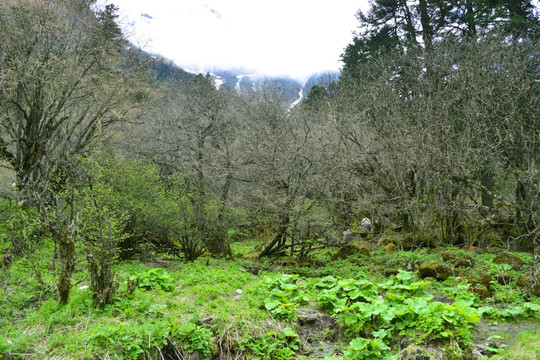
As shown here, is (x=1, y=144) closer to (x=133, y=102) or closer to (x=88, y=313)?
(x=133, y=102)

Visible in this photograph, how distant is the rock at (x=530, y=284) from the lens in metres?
5.13

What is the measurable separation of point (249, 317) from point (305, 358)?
0.89 m

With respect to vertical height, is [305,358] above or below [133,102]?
below

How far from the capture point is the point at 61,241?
4.49 m

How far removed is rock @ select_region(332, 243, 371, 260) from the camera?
9.04m

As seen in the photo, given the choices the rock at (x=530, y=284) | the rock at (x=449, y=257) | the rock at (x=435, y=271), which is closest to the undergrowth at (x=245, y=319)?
the rock at (x=530, y=284)

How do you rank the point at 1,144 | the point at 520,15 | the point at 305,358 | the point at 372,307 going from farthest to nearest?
the point at 520,15 → the point at 1,144 → the point at 372,307 → the point at 305,358

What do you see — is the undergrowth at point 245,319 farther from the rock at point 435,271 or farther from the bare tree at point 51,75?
the bare tree at point 51,75

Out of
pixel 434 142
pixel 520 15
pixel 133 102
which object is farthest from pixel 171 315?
pixel 520 15

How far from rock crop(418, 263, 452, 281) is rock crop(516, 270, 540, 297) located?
1.17 m

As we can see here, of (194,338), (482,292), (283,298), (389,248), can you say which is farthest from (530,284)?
(194,338)

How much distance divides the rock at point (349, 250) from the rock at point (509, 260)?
112 inches

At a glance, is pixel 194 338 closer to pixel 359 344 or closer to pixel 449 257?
pixel 359 344

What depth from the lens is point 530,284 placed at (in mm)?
5363
